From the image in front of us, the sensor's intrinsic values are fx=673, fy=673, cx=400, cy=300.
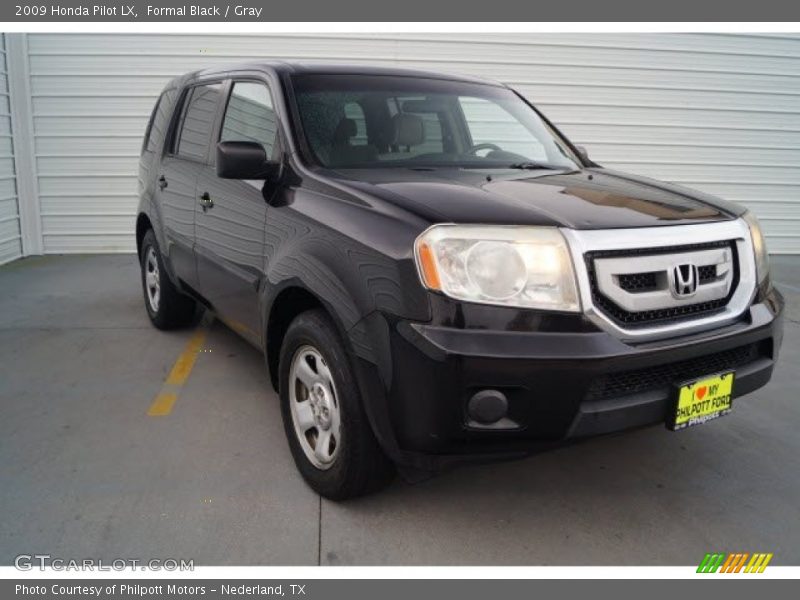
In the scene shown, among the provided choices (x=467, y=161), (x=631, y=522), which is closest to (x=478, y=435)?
(x=631, y=522)

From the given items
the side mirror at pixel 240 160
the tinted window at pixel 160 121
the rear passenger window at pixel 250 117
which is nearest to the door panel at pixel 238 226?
the rear passenger window at pixel 250 117

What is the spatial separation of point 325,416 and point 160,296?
2.60 meters

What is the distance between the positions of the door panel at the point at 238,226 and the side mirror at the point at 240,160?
0.13 m

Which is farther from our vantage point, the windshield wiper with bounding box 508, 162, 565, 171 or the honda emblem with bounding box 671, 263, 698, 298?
the windshield wiper with bounding box 508, 162, 565, 171

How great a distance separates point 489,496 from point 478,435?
73 cm

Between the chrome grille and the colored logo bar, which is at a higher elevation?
the chrome grille

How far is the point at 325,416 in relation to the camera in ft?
8.64

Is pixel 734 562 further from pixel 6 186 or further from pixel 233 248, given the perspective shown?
pixel 6 186

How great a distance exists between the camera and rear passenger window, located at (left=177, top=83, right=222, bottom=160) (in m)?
3.84

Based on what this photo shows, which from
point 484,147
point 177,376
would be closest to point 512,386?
point 484,147

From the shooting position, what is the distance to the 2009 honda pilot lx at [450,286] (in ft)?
6.88

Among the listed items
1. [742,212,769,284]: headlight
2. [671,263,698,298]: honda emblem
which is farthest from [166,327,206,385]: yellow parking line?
[742,212,769,284]: headlight

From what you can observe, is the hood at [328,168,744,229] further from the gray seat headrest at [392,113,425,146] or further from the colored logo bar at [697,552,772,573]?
the colored logo bar at [697,552,772,573]

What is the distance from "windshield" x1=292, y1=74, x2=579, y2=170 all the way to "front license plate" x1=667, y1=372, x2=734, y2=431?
53.6 inches
